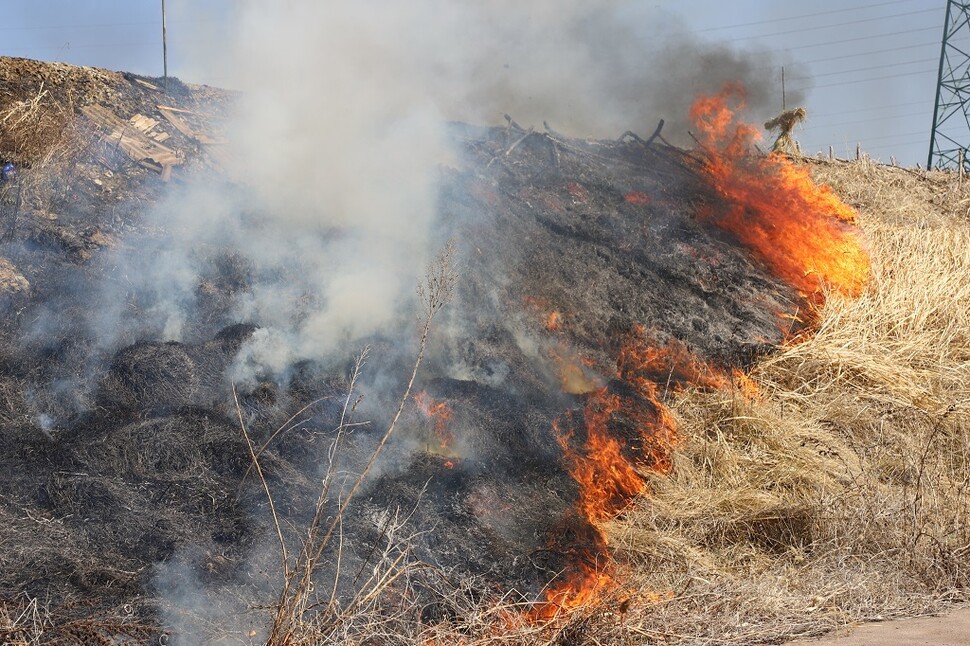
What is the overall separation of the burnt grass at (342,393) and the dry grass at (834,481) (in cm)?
87

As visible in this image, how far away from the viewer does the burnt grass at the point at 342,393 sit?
5609 millimetres

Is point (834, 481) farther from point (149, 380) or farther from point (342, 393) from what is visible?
point (149, 380)

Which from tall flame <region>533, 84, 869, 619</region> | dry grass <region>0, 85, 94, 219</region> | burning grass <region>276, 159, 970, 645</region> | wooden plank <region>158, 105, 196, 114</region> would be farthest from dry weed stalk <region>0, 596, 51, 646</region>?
wooden plank <region>158, 105, 196, 114</region>

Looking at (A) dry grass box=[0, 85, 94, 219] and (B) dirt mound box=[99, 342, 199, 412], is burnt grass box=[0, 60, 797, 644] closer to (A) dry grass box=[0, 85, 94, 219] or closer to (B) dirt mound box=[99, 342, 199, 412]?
(B) dirt mound box=[99, 342, 199, 412]

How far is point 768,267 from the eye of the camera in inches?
454

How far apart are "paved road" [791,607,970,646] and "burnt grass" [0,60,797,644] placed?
210 cm

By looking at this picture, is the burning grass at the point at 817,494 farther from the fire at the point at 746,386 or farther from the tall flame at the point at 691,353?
the tall flame at the point at 691,353

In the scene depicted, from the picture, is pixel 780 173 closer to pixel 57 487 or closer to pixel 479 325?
pixel 479 325

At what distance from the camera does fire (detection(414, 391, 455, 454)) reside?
292 inches

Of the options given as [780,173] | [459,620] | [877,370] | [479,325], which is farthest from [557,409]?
[780,173]

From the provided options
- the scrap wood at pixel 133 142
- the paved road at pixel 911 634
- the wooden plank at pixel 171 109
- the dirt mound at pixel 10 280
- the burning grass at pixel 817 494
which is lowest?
the paved road at pixel 911 634

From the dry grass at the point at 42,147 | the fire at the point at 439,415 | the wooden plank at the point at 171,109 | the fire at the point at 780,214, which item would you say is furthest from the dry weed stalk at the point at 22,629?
the fire at the point at 780,214

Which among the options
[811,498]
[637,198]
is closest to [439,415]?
[811,498]

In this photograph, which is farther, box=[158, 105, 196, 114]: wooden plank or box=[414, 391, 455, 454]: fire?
box=[158, 105, 196, 114]: wooden plank
